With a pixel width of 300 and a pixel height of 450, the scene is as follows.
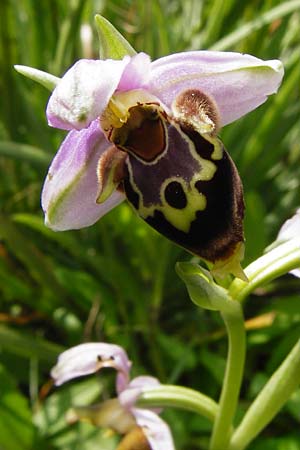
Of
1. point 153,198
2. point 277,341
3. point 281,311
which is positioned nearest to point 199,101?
point 153,198

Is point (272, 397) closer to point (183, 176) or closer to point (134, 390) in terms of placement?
point (134, 390)

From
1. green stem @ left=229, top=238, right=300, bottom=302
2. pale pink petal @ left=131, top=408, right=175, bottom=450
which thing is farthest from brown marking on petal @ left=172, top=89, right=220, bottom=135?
pale pink petal @ left=131, top=408, right=175, bottom=450

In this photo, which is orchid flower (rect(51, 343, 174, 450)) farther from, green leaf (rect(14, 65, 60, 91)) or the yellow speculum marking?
green leaf (rect(14, 65, 60, 91))

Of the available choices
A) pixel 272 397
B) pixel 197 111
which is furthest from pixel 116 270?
pixel 197 111


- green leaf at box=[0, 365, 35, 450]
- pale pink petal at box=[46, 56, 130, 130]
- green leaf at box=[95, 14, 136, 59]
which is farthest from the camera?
green leaf at box=[0, 365, 35, 450]

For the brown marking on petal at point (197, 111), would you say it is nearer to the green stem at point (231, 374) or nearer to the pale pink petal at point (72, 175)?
the pale pink petal at point (72, 175)

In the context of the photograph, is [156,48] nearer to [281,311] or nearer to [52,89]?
[281,311]
